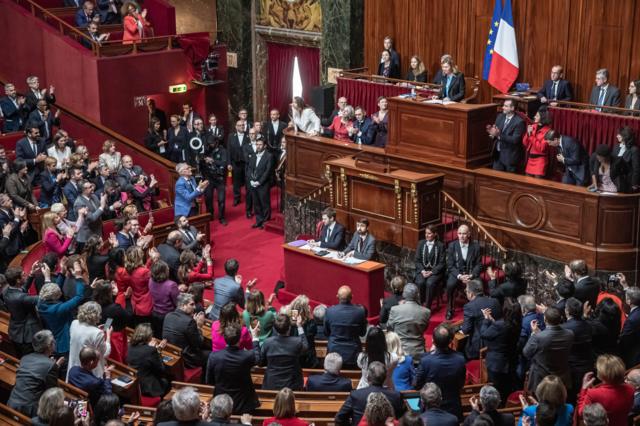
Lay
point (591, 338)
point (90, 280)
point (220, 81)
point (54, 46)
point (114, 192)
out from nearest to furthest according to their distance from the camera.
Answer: point (591, 338) < point (90, 280) < point (114, 192) < point (54, 46) < point (220, 81)

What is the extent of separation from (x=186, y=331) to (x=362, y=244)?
11.2ft

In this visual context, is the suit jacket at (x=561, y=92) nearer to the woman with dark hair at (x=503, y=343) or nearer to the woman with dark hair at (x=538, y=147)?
the woman with dark hair at (x=538, y=147)

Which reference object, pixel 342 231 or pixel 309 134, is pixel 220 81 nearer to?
pixel 309 134

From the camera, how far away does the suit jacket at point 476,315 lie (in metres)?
9.69

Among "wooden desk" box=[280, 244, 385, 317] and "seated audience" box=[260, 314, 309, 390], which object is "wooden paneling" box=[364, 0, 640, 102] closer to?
"wooden desk" box=[280, 244, 385, 317]

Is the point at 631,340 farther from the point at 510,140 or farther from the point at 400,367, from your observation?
the point at 510,140

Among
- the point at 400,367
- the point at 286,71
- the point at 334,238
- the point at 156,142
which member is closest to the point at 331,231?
the point at 334,238

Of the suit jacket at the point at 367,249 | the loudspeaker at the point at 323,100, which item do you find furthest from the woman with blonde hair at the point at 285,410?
the loudspeaker at the point at 323,100

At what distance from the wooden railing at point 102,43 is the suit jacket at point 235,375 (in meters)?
10.4

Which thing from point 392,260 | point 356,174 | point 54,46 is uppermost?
point 54,46

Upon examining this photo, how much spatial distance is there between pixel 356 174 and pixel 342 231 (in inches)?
32.7

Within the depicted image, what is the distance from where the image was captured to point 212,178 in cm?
1628

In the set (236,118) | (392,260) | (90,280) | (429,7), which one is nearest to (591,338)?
(392,260)

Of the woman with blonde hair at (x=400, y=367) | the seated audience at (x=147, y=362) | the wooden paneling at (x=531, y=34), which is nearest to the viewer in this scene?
the woman with blonde hair at (x=400, y=367)
